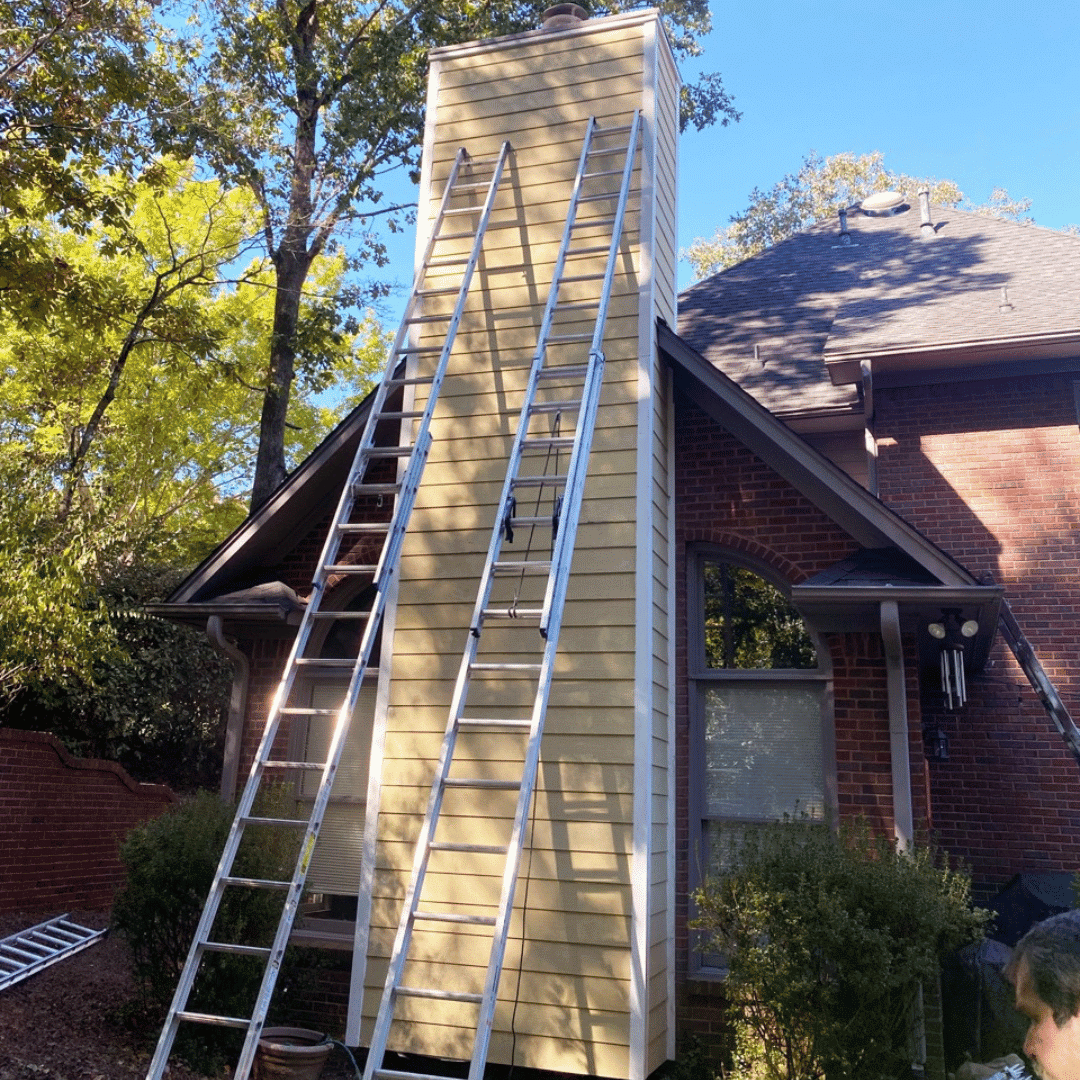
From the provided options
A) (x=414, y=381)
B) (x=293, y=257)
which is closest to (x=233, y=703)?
(x=414, y=381)

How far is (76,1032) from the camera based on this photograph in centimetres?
663

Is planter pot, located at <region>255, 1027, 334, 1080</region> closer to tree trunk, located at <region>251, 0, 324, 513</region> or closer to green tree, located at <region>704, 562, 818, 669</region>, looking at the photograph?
green tree, located at <region>704, 562, 818, 669</region>

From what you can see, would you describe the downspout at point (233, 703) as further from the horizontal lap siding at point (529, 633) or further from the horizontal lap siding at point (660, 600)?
the horizontal lap siding at point (660, 600)

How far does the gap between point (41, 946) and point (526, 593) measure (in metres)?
5.14

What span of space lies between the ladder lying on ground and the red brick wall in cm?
78

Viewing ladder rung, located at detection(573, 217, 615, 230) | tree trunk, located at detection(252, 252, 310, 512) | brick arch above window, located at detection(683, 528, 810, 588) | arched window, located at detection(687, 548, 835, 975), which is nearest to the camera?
arched window, located at detection(687, 548, 835, 975)

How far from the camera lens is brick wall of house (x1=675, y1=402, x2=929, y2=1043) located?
6.80 metres

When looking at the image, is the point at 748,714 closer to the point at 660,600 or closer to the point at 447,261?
the point at 660,600

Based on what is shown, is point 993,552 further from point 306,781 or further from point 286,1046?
point 286,1046

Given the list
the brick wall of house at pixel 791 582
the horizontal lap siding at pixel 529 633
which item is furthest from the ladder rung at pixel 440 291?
the brick wall of house at pixel 791 582

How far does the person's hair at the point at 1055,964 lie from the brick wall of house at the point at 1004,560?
23.5 feet

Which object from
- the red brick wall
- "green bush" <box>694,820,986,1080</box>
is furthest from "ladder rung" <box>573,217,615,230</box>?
the red brick wall

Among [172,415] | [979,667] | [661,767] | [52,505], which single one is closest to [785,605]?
[661,767]

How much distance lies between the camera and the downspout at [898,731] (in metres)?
6.55
